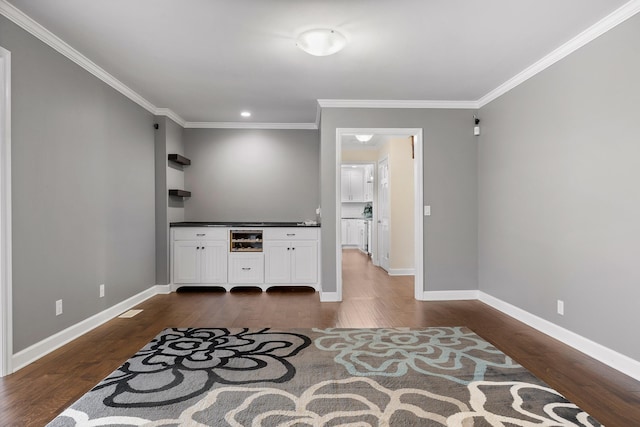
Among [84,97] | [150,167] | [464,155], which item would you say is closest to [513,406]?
[464,155]

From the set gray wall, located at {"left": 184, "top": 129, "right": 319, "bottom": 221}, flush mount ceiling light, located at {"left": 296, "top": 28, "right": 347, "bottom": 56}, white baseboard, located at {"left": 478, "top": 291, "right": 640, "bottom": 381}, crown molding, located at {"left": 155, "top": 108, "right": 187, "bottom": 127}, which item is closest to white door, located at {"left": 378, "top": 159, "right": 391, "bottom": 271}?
gray wall, located at {"left": 184, "top": 129, "right": 319, "bottom": 221}

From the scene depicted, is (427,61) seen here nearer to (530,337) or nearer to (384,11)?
(384,11)

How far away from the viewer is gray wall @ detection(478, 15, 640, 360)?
254cm

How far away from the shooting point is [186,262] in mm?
5203

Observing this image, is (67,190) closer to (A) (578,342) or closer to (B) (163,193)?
(B) (163,193)

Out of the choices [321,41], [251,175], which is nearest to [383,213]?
[251,175]

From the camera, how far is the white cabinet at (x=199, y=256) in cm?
519

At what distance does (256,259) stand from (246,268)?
192mm

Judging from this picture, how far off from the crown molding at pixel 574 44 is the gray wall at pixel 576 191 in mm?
49

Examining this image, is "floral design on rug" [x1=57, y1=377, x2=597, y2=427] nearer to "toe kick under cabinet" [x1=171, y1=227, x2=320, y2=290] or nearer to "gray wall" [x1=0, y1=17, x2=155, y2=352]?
"gray wall" [x1=0, y1=17, x2=155, y2=352]

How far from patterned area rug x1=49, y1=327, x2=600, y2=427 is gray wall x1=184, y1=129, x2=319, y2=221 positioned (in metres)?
2.97

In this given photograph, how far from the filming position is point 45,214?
2.88 metres

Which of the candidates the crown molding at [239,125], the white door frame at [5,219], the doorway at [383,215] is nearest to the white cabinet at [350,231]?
the doorway at [383,215]

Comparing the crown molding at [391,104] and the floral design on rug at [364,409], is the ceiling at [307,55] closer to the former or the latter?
the crown molding at [391,104]
